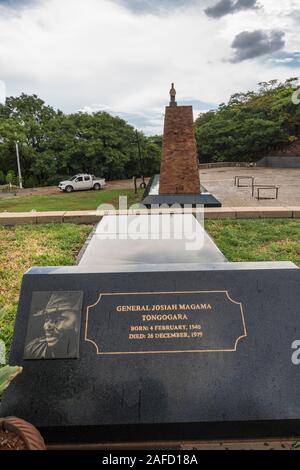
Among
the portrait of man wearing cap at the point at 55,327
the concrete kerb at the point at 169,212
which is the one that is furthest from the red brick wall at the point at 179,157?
the portrait of man wearing cap at the point at 55,327

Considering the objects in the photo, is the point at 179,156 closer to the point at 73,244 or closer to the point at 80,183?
the point at 73,244

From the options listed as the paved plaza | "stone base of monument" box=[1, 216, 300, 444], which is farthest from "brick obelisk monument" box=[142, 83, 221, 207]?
"stone base of monument" box=[1, 216, 300, 444]

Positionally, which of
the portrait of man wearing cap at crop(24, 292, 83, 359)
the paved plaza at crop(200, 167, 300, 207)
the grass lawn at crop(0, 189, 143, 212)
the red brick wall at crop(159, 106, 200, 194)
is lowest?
the grass lawn at crop(0, 189, 143, 212)

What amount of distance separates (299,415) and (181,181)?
39.7 feet

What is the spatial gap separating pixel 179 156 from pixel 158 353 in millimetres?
12074

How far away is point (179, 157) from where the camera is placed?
14.0 metres

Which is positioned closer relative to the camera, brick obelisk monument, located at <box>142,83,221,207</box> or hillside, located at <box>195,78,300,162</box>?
brick obelisk monument, located at <box>142,83,221,207</box>

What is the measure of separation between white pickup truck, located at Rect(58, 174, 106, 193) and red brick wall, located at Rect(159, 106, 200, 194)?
11.4 m

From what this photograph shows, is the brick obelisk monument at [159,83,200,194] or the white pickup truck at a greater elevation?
the brick obelisk monument at [159,83,200,194]

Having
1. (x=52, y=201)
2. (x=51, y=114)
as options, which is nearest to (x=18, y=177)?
(x=51, y=114)

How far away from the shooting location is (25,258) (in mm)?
5359

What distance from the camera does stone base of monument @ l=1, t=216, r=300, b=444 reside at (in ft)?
7.79

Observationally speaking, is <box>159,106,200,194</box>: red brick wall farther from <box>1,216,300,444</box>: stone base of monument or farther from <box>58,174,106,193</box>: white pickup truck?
<box>58,174,106,193</box>: white pickup truck

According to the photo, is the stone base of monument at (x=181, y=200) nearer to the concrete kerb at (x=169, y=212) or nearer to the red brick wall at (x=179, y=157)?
the red brick wall at (x=179, y=157)
